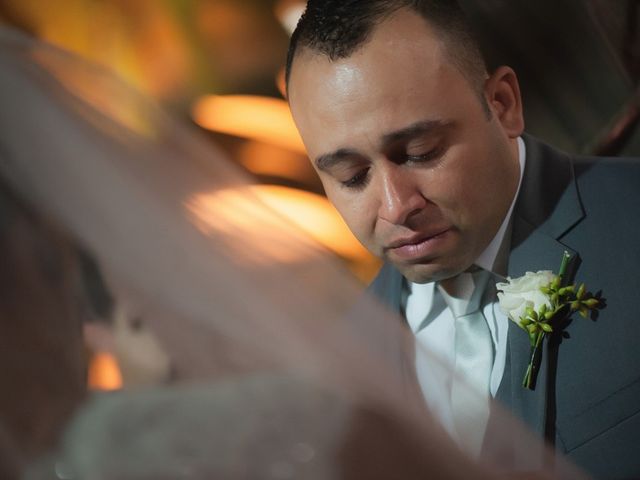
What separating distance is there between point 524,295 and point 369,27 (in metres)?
0.35

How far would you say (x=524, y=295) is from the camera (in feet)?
2.73

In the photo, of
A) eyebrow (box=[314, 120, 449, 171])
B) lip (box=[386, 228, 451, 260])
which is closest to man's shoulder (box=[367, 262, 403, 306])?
lip (box=[386, 228, 451, 260])

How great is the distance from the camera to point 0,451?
1.47 ft

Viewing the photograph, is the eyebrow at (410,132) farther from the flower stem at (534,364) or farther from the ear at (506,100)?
the flower stem at (534,364)

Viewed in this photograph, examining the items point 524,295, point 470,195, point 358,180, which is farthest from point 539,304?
point 358,180

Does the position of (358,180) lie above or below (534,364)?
above

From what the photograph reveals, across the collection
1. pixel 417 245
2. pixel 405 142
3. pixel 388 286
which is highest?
pixel 405 142

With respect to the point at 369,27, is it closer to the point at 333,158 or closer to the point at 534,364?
the point at 333,158

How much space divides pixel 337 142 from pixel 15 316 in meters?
0.45

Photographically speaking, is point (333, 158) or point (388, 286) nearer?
point (333, 158)

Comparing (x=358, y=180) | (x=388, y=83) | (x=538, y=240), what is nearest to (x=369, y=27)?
(x=388, y=83)

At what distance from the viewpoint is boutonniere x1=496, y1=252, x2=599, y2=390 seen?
823 millimetres

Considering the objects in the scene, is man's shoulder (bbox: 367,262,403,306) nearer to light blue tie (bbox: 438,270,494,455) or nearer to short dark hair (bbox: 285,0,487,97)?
light blue tie (bbox: 438,270,494,455)

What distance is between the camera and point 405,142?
31.7 inches
